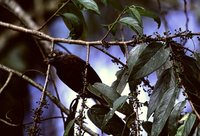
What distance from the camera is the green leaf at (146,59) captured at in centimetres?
101

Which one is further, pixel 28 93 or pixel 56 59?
pixel 28 93

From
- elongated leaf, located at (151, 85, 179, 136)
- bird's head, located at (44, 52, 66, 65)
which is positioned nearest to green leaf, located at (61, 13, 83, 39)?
bird's head, located at (44, 52, 66, 65)

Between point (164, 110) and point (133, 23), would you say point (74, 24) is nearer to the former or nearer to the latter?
point (133, 23)

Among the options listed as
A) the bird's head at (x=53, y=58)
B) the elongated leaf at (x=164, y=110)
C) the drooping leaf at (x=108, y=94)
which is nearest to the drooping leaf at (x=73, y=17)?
the bird's head at (x=53, y=58)

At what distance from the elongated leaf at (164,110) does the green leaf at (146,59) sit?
2.4 inches

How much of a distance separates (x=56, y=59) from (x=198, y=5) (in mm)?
2124

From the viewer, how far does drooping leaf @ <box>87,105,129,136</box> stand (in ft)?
3.39

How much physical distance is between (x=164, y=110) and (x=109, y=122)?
0.13 metres

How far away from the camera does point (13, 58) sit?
2543 mm

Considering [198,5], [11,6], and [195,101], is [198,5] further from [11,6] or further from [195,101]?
[195,101]

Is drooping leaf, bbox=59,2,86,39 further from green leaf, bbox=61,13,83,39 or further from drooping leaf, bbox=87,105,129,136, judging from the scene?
drooping leaf, bbox=87,105,129,136

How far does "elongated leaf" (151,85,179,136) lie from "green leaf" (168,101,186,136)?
0.7 inches

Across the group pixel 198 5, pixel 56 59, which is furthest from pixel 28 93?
pixel 56 59

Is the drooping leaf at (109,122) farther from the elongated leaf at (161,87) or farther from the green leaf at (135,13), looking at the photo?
the green leaf at (135,13)
